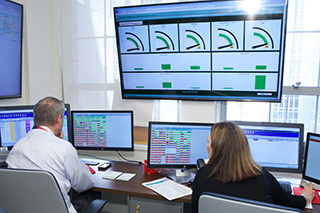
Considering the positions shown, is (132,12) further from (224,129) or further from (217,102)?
(224,129)

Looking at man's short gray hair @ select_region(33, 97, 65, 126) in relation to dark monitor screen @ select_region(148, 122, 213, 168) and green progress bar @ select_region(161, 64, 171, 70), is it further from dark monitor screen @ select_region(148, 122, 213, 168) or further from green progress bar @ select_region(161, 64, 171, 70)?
green progress bar @ select_region(161, 64, 171, 70)

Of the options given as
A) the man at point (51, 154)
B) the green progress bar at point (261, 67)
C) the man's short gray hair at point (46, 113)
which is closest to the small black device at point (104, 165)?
the man at point (51, 154)

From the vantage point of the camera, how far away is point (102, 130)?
2232 mm

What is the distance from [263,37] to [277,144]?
813 millimetres

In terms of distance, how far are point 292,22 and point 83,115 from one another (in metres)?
1.91

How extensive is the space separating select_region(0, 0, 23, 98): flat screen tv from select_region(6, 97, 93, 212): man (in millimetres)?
742

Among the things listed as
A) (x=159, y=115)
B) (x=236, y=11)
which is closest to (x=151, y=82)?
(x=159, y=115)

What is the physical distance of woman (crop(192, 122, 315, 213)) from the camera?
1.21 meters

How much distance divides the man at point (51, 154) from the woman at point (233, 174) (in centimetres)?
78

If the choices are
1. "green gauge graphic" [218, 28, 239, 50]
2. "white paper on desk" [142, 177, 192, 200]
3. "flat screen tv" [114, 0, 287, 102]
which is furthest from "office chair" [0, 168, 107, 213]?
"green gauge graphic" [218, 28, 239, 50]

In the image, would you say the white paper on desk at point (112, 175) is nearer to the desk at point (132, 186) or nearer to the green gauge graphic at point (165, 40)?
the desk at point (132, 186)

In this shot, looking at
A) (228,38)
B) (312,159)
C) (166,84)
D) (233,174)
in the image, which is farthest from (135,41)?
(312,159)

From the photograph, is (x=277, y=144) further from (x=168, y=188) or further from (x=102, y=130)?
(x=102, y=130)

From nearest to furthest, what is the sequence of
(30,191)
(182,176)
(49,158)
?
(30,191) → (49,158) → (182,176)
